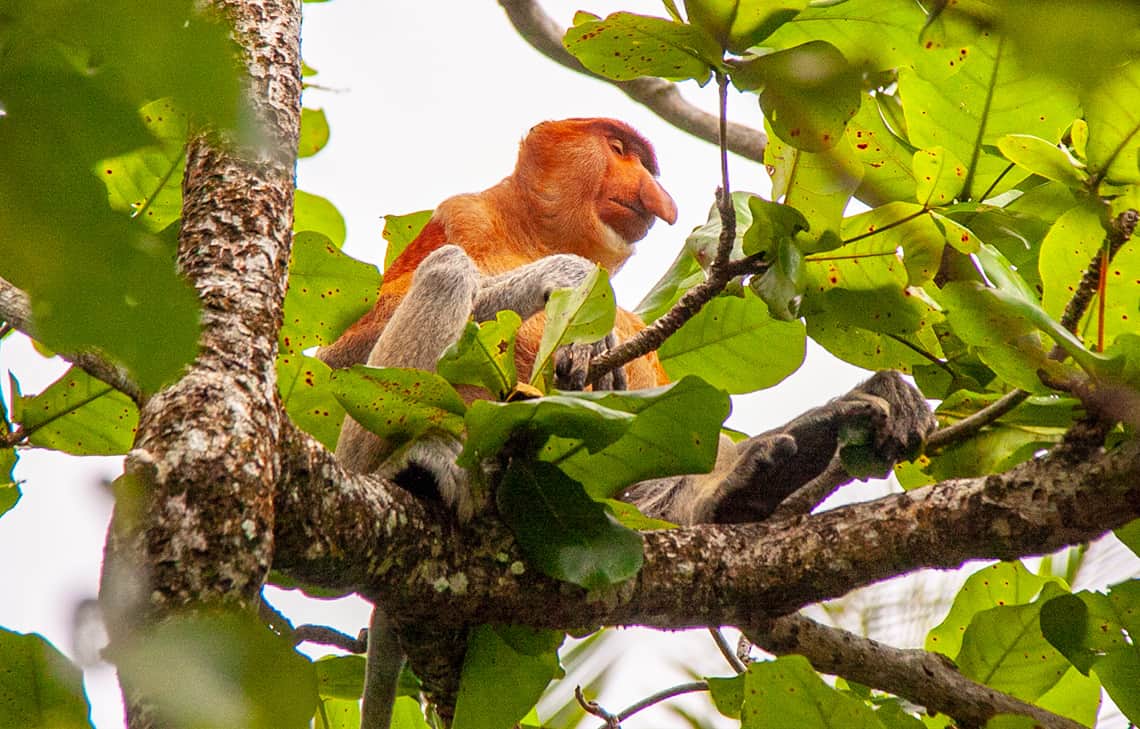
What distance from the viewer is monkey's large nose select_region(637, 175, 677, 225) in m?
→ 4.21

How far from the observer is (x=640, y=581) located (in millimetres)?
2248

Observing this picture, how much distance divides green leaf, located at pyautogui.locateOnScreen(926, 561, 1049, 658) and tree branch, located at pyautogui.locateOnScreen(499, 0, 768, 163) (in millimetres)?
2530

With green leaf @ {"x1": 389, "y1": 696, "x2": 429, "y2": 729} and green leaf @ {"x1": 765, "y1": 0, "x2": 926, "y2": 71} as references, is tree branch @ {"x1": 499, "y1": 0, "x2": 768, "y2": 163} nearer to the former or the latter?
green leaf @ {"x1": 765, "y1": 0, "x2": 926, "y2": 71}

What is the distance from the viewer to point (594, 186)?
13.9 feet

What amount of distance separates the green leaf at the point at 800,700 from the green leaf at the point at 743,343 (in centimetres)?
102

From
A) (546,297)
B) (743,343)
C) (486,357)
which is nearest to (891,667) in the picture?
(743,343)

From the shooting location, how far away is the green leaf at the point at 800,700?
1901 millimetres

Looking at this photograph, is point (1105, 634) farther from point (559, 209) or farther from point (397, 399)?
point (559, 209)

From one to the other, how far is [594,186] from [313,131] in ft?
4.52

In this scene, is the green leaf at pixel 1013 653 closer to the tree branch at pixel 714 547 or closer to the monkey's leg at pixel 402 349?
the tree branch at pixel 714 547

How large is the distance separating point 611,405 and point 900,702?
1.18m

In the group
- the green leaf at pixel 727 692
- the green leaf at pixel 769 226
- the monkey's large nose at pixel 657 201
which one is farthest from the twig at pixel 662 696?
the monkey's large nose at pixel 657 201

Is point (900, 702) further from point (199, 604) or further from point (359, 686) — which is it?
point (199, 604)

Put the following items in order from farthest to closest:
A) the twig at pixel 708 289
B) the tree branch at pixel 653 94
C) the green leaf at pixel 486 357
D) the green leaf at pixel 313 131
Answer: the tree branch at pixel 653 94, the green leaf at pixel 313 131, the twig at pixel 708 289, the green leaf at pixel 486 357
